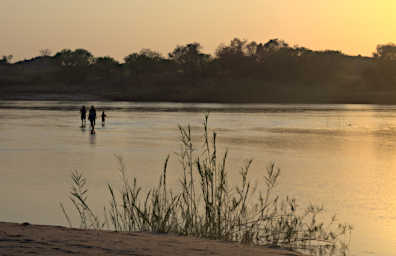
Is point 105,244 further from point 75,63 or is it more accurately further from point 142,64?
point 75,63

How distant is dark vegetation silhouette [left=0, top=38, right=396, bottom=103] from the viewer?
104m

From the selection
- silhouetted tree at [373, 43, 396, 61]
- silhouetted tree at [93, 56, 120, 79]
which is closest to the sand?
silhouetted tree at [373, 43, 396, 61]

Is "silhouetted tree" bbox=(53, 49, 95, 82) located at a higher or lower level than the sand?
higher

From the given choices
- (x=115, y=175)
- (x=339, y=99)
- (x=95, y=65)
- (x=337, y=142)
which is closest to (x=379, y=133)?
(x=337, y=142)

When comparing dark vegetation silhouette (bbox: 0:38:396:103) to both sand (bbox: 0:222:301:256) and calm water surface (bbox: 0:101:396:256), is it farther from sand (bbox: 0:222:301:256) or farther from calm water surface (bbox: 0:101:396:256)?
sand (bbox: 0:222:301:256)

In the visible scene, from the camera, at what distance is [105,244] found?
20.5 ft

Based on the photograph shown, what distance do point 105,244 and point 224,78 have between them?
112029mm

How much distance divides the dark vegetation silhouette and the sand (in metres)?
89.4

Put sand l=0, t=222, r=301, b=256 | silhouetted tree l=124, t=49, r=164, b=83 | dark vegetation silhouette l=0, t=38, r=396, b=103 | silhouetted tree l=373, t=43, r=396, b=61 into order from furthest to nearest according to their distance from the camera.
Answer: silhouetted tree l=124, t=49, r=164, b=83 → silhouetted tree l=373, t=43, r=396, b=61 → dark vegetation silhouette l=0, t=38, r=396, b=103 → sand l=0, t=222, r=301, b=256

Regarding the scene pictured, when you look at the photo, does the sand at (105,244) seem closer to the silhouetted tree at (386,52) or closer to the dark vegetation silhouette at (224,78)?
the dark vegetation silhouette at (224,78)

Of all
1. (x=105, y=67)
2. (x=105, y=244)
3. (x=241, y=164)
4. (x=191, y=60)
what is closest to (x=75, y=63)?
(x=105, y=67)

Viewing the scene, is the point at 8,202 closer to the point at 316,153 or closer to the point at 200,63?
the point at 316,153

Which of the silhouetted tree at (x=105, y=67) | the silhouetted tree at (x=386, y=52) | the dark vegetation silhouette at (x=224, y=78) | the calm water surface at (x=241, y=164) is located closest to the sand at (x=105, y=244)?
the calm water surface at (x=241, y=164)

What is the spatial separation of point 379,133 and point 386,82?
8043 cm
